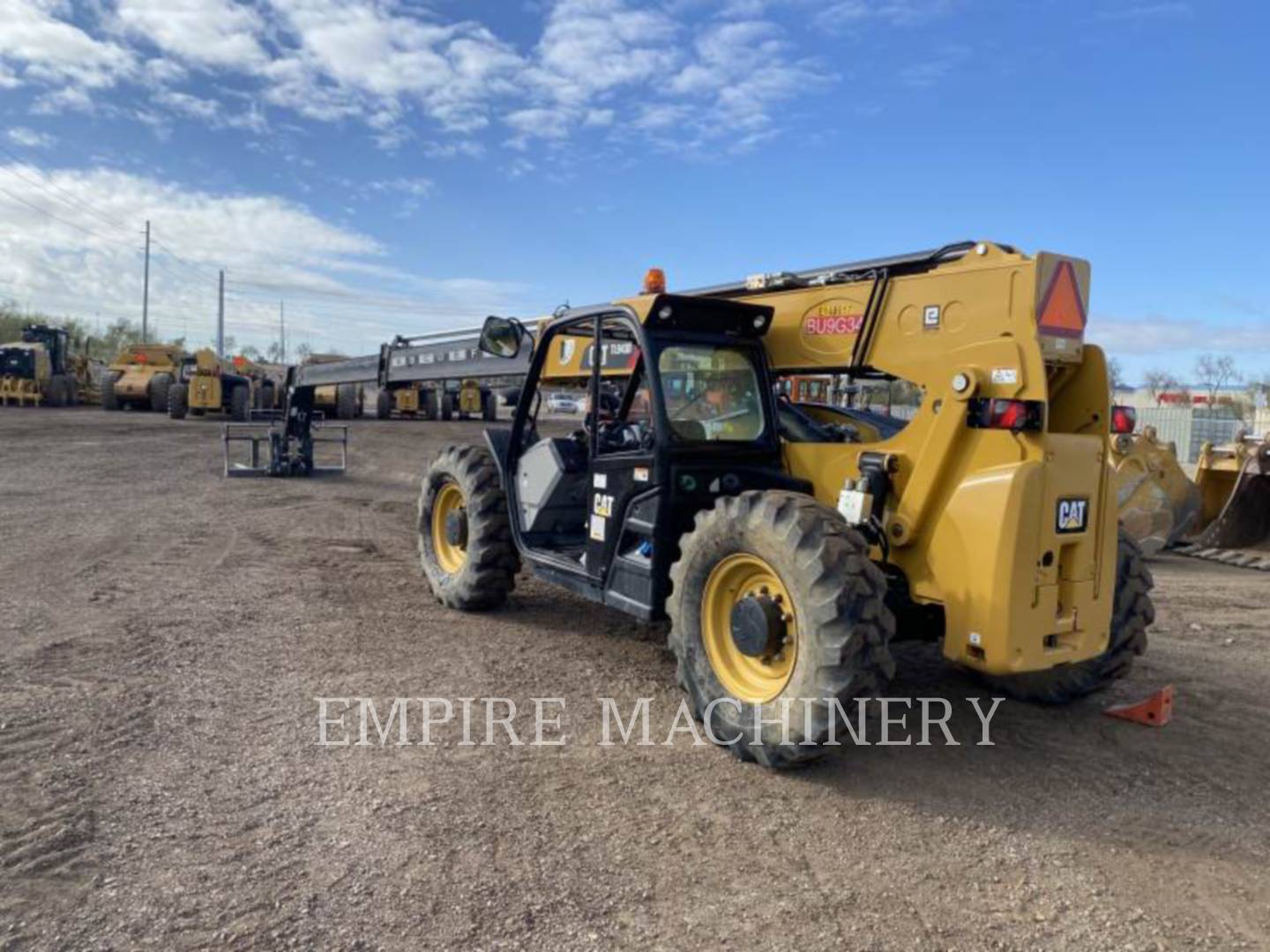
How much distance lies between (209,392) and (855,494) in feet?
94.3

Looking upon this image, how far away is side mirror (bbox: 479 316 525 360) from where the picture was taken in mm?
7059

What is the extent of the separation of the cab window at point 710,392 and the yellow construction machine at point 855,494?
0.5 inches

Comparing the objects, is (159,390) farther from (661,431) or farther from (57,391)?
(661,431)

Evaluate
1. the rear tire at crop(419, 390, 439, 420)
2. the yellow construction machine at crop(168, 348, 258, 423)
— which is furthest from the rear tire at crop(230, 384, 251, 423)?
the rear tire at crop(419, 390, 439, 420)

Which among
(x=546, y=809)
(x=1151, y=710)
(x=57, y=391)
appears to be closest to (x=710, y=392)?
(x=546, y=809)

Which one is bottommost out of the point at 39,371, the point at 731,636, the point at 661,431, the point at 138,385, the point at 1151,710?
the point at 1151,710

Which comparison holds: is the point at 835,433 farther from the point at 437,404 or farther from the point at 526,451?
the point at 437,404

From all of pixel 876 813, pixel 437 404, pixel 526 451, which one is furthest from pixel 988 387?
pixel 437 404

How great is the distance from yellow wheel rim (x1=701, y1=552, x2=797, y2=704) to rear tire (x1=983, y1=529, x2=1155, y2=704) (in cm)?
169

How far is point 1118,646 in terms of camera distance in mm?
4977

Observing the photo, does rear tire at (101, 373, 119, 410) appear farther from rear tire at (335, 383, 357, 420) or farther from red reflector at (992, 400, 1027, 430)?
red reflector at (992, 400, 1027, 430)

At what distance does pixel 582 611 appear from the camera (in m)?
7.24

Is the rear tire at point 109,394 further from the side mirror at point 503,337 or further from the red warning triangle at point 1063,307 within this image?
the red warning triangle at point 1063,307

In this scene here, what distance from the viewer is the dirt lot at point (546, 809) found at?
3.14m
